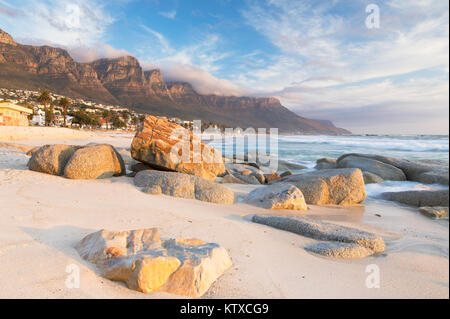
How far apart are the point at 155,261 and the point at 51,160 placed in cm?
598

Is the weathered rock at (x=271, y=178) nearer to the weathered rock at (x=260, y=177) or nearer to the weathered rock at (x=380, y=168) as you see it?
the weathered rock at (x=260, y=177)

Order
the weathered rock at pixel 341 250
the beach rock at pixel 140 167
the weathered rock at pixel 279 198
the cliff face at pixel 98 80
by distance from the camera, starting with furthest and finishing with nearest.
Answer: the cliff face at pixel 98 80
the beach rock at pixel 140 167
the weathered rock at pixel 279 198
the weathered rock at pixel 341 250

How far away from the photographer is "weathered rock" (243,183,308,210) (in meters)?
5.37

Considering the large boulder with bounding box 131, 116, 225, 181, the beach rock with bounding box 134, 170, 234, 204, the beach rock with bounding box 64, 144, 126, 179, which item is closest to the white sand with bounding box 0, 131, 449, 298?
the beach rock with bounding box 134, 170, 234, 204

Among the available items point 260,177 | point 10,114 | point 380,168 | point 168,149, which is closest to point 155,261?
point 168,149

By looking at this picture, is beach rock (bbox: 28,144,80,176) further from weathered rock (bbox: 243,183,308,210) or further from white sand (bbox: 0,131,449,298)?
weathered rock (bbox: 243,183,308,210)

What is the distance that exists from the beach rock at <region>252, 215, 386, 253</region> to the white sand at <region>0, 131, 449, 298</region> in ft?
0.47

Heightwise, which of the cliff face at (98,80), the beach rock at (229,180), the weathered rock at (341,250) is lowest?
the weathered rock at (341,250)

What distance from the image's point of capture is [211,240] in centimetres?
331

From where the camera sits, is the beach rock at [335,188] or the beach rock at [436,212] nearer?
the beach rock at [436,212]

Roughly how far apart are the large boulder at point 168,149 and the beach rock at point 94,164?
1.95 ft

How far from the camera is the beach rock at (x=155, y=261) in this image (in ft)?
6.91

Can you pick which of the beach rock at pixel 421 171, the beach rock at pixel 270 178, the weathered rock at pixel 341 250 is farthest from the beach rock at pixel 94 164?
the beach rock at pixel 421 171
